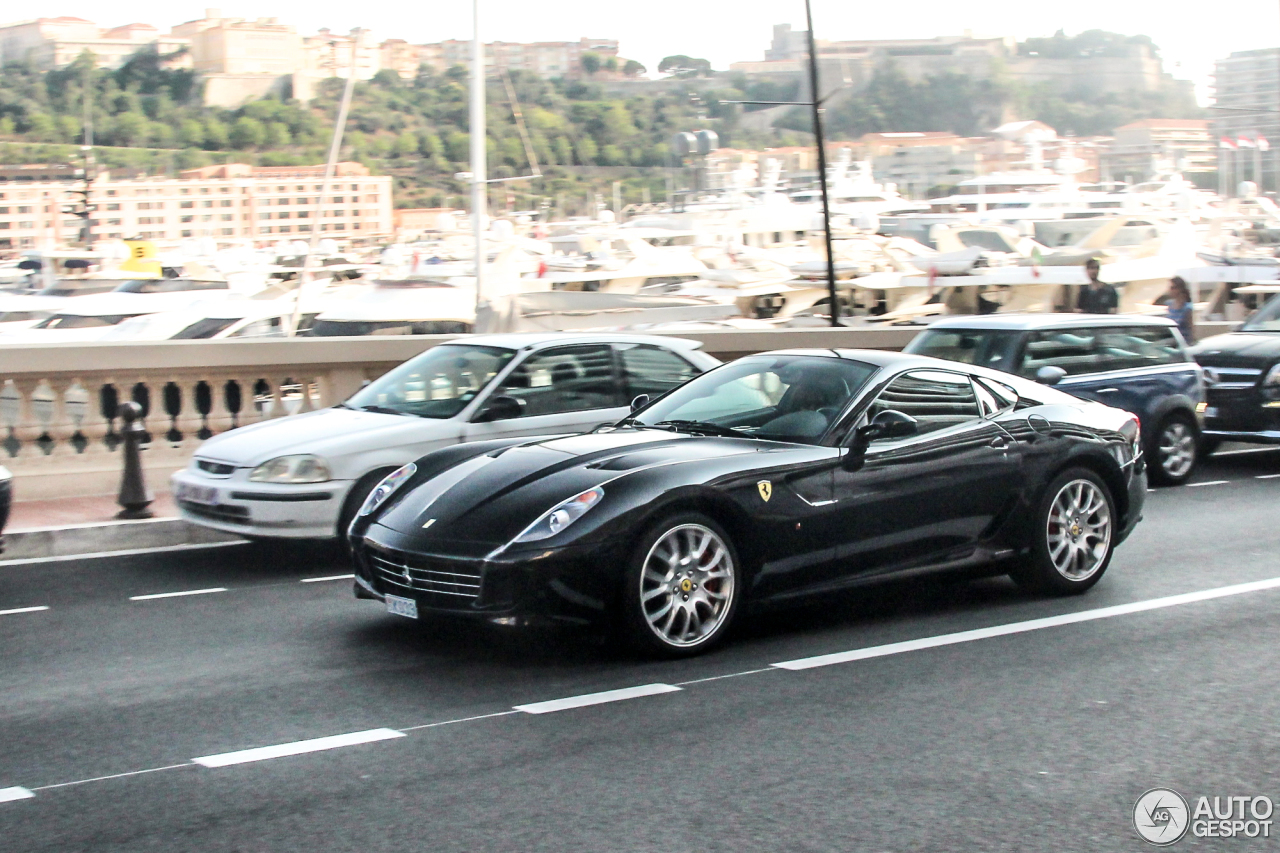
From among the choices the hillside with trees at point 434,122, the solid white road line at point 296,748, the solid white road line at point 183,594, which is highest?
the hillside with trees at point 434,122

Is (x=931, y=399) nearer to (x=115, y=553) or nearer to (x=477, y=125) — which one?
(x=115, y=553)

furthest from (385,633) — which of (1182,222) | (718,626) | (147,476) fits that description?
(1182,222)

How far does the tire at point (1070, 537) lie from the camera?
7684 mm

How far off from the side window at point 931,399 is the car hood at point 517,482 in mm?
867

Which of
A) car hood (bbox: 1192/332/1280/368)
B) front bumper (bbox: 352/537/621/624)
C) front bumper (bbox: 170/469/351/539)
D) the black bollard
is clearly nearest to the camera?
front bumper (bbox: 352/537/621/624)

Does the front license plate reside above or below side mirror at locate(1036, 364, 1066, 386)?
below

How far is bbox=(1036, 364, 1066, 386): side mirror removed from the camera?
1158 cm

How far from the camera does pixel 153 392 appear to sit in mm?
12070

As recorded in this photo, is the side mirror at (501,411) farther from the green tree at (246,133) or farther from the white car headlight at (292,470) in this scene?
the green tree at (246,133)

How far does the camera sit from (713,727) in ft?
17.6

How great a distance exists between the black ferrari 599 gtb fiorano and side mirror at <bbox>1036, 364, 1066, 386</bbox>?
10.5 ft

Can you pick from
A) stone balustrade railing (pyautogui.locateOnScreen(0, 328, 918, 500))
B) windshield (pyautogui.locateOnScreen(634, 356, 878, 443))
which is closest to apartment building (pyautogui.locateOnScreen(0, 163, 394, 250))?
stone balustrade railing (pyautogui.locateOnScreen(0, 328, 918, 500))

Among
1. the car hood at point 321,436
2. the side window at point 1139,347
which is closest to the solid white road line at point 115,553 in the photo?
the car hood at point 321,436

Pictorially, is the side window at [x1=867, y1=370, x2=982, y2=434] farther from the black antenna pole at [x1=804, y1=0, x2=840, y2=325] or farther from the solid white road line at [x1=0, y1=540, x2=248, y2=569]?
the black antenna pole at [x1=804, y1=0, x2=840, y2=325]
